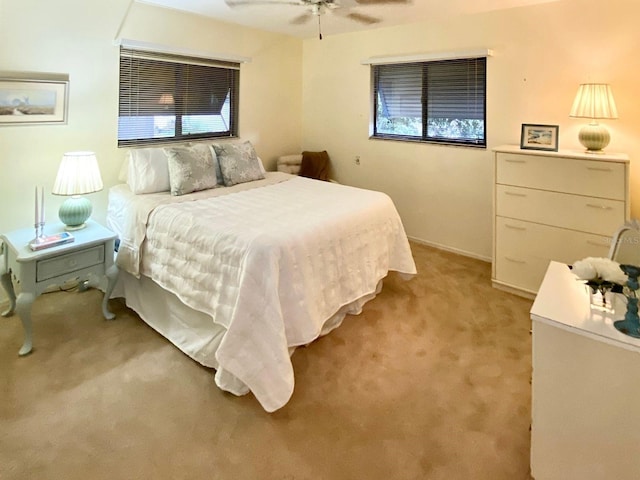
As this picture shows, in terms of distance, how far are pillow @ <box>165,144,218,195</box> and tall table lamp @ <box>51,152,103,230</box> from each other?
1.72ft

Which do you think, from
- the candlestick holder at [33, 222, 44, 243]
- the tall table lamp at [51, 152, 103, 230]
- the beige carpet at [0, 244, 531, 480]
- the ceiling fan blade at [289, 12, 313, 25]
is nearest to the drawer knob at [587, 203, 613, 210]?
the beige carpet at [0, 244, 531, 480]

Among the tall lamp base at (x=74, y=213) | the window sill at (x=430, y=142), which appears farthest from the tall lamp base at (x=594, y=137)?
the tall lamp base at (x=74, y=213)

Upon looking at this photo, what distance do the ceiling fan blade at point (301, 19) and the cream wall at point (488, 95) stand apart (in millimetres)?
765

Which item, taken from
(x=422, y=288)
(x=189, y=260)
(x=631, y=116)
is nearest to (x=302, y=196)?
(x=189, y=260)

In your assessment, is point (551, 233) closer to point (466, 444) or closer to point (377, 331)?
point (377, 331)

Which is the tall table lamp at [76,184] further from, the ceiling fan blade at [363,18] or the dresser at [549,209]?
the dresser at [549,209]

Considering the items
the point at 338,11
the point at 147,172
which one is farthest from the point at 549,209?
the point at 147,172

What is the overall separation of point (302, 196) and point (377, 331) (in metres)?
1.15

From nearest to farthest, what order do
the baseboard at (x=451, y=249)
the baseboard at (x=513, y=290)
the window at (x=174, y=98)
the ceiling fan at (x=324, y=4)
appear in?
the ceiling fan at (x=324, y=4), the baseboard at (x=513, y=290), the window at (x=174, y=98), the baseboard at (x=451, y=249)

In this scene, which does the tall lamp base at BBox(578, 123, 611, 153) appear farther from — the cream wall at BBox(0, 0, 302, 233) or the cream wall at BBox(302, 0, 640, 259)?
the cream wall at BBox(0, 0, 302, 233)

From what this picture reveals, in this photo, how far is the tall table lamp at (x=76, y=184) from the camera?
2664 mm

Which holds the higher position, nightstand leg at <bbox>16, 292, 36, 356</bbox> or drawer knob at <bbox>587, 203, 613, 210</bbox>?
drawer knob at <bbox>587, 203, 613, 210</bbox>

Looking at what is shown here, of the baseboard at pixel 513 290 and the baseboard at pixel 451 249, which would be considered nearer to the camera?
the baseboard at pixel 513 290

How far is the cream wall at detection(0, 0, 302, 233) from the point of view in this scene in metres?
2.73
